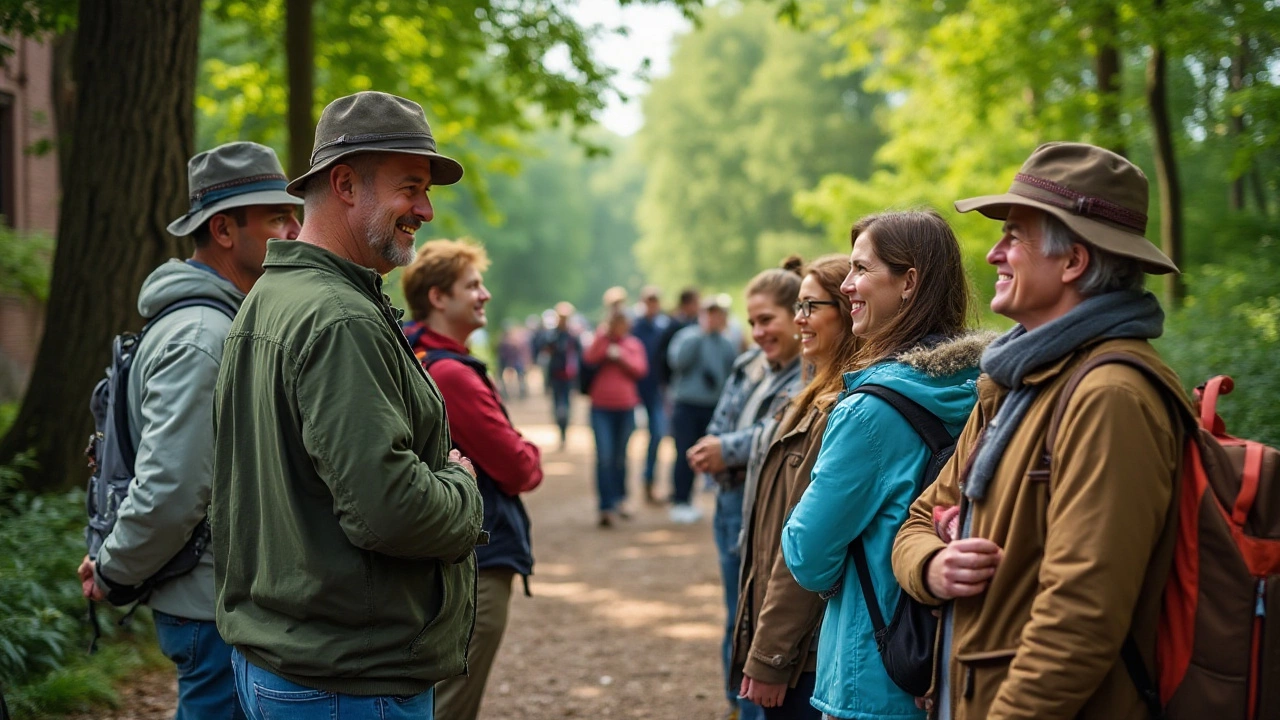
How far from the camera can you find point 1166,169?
11.6m

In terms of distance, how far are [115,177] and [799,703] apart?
16.0 ft

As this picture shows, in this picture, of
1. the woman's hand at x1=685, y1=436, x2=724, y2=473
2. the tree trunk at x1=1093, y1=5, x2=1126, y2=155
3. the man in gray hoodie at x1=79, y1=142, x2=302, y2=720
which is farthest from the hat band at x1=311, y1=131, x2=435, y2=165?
the tree trunk at x1=1093, y1=5, x2=1126, y2=155

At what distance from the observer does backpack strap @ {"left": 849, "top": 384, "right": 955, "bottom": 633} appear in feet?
9.61

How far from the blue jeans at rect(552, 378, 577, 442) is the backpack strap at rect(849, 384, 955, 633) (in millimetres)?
14885

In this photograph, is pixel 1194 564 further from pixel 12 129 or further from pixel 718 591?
pixel 12 129

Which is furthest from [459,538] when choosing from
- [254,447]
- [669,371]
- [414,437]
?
[669,371]

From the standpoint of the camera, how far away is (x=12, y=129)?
15883 mm

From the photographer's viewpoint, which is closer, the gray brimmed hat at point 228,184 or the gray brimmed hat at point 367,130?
the gray brimmed hat at point 367,130

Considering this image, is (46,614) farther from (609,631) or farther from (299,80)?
(299,80)

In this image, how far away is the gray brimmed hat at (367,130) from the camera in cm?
265

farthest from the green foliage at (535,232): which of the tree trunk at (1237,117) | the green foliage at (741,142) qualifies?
the tree trunk at (1237,117)

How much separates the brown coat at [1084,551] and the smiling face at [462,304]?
2763 millimetres

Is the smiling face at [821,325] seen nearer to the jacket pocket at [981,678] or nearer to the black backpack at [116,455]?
the jacket pocket at [981,678]

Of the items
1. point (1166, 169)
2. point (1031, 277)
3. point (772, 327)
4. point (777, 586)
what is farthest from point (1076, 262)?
point (1166, 169)
